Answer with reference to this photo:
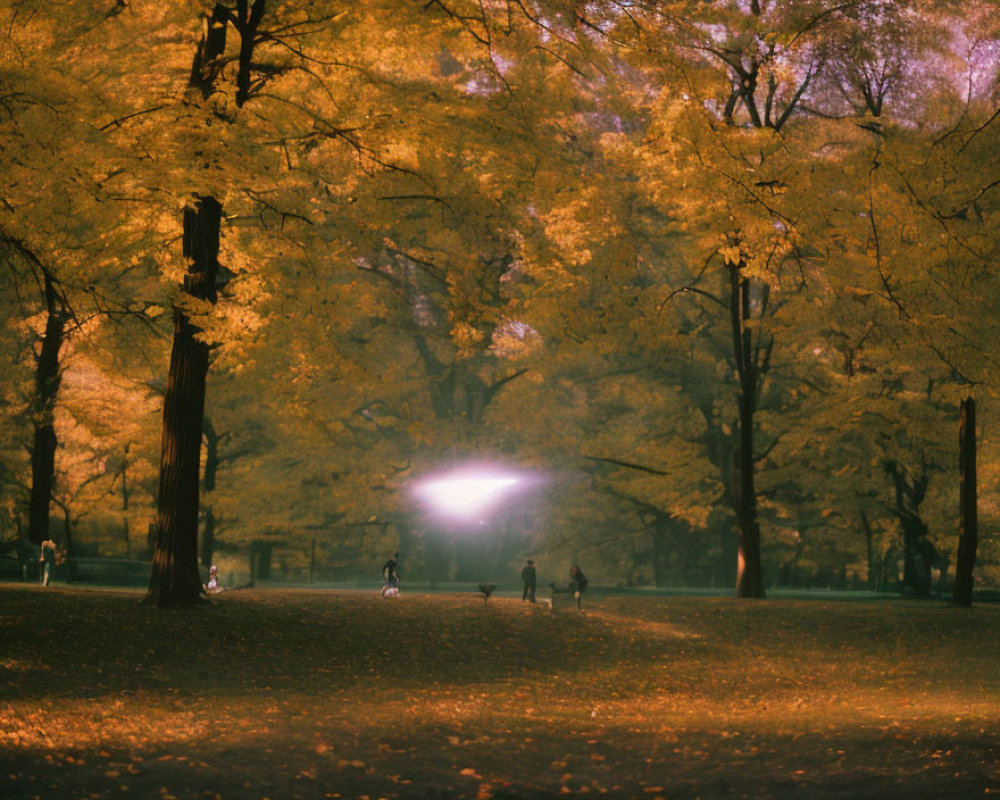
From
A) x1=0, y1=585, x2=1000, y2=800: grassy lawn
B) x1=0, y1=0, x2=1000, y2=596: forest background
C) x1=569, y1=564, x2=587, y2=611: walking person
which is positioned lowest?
x1=0, y1=585, x2=1000, y2=800: grassy lawn

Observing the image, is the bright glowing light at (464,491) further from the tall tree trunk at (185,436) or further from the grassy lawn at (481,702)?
the tall tree trunk at (185,436)

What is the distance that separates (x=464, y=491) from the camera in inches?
1323

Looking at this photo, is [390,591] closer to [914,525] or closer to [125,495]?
[125,495]

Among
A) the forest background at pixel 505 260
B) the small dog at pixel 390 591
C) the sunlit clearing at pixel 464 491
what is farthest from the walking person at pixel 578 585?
the sunlit clearing at pixel 464 491

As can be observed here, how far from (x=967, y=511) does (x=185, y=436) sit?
1663cm

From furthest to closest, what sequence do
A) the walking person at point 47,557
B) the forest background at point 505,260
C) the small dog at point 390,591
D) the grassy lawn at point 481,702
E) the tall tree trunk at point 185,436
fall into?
the small dog at point 390,591 → the walking person at point 47,557 → the tall tree trunk at point 185,436 → the forest background at point 505,260 → the grassy lawn at point 481,702

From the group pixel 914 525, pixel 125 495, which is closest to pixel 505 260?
pixel 914 525

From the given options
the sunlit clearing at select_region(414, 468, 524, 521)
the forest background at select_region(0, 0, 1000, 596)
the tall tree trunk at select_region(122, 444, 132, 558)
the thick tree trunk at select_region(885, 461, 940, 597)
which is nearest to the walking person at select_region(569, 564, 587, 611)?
the forest background at select_region(0, 0, 1000, 596)

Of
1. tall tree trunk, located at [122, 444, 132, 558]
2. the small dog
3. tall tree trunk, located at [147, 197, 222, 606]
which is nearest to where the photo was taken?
tall tree trunk, located at [147, 197, 222, 606]

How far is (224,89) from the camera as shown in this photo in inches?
554

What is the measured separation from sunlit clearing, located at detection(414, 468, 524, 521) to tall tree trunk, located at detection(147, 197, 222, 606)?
1691 centimetres

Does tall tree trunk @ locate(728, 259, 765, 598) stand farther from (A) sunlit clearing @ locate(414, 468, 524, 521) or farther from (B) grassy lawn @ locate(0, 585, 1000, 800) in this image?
(A) sunlit clearing @ locate(414, 468, 524, 521)

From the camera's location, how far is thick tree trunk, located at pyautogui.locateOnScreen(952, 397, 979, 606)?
2300 cm

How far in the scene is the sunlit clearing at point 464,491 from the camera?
108 feet
